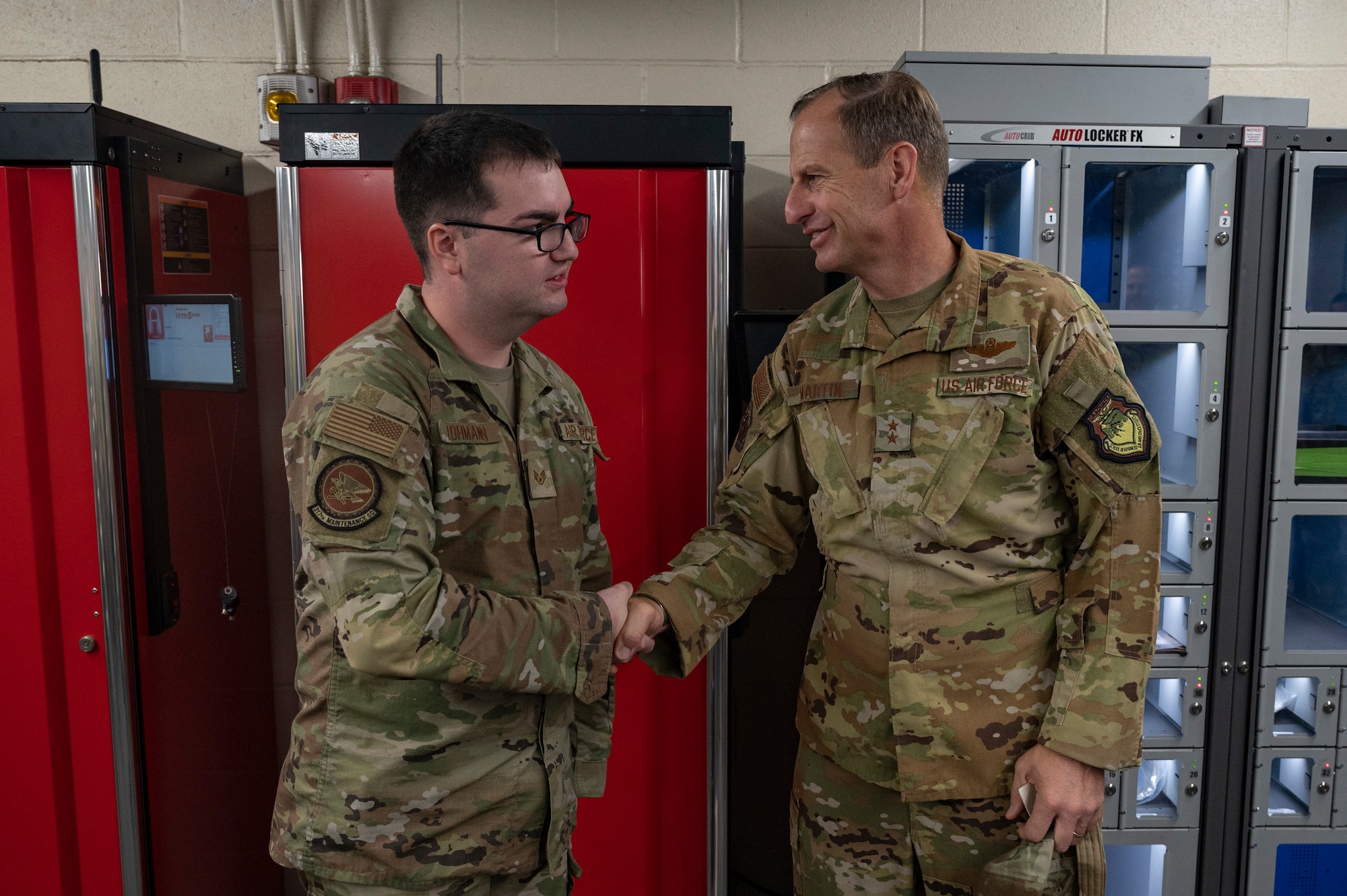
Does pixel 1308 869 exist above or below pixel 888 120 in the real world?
below

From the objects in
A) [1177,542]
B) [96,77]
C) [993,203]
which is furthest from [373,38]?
[1177,542]

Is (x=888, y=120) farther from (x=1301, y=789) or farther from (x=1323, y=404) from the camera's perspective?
(x=1301, y=789)

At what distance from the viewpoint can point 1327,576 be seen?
7.42 feet

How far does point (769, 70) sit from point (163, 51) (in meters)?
1.65

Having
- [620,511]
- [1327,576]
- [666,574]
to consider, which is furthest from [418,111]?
[1327,576]

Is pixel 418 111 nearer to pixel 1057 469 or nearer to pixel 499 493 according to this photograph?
pixel 499 493

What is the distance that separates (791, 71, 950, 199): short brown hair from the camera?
1451 millimetres

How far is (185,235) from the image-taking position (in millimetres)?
2078

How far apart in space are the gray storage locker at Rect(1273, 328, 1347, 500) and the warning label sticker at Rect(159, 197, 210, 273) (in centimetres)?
247

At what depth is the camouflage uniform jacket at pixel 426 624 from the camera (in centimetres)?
114

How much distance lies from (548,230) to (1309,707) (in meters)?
2.07

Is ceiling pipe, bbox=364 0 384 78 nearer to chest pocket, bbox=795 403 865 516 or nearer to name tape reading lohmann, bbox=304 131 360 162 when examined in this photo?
name tape reading lohmann, bbox=304 131 360 162

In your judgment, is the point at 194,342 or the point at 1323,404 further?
the point at 1323,404

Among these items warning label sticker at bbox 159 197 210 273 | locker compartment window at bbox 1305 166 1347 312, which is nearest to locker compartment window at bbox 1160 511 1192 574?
locker compartment window at bbox 1305 166 1347 312
